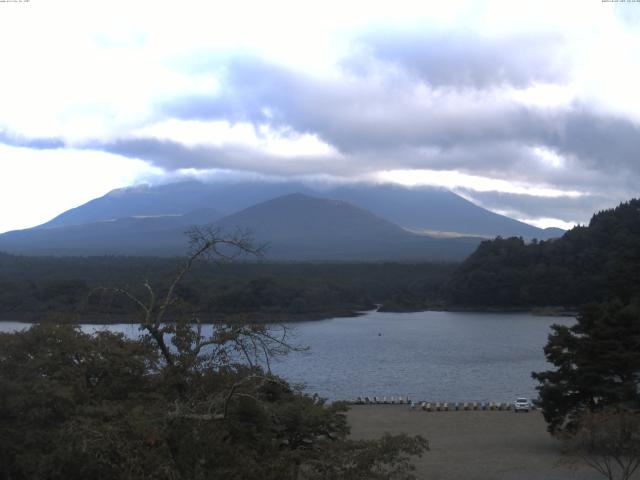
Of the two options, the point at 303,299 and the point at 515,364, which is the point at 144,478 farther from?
the point at 303,299

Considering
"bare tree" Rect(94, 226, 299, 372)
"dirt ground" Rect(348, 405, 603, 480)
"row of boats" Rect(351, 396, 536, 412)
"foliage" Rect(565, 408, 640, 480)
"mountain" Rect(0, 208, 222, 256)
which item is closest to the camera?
"bare tree" Rect(94, 226, 299, 372)

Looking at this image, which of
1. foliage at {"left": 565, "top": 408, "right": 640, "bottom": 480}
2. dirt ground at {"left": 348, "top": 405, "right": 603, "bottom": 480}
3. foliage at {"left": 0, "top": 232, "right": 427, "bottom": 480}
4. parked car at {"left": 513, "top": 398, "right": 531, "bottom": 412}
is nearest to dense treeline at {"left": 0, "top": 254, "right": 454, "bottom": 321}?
dirt ground at {"left": 348, "top": 405, "right": 603, "bottom": 480}

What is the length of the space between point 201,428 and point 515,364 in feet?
90.1

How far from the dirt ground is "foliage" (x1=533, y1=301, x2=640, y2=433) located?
107 cm

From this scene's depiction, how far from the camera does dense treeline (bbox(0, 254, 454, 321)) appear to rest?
156ft

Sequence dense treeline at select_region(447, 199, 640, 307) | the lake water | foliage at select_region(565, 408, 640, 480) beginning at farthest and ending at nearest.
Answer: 1. dense treeline at select_region(447, 199, 640, 307)
2. the lake water
3. foliage at select_region(565, 408, 640, 480)

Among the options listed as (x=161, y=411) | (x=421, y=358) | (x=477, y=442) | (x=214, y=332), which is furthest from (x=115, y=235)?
(x=161, y=411)

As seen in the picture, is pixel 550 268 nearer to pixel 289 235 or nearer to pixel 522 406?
pixel 522 406

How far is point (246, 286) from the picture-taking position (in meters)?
54.3

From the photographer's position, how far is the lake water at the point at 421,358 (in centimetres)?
2619

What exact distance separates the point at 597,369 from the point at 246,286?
4120cm

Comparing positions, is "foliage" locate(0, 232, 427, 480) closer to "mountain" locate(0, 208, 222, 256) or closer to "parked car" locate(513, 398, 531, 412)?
"parked car" locate(513, 398, 531, 412)

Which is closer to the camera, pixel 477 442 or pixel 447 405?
pixel 477 442

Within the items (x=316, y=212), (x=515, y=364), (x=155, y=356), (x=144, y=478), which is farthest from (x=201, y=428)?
(x=316, y=212)
